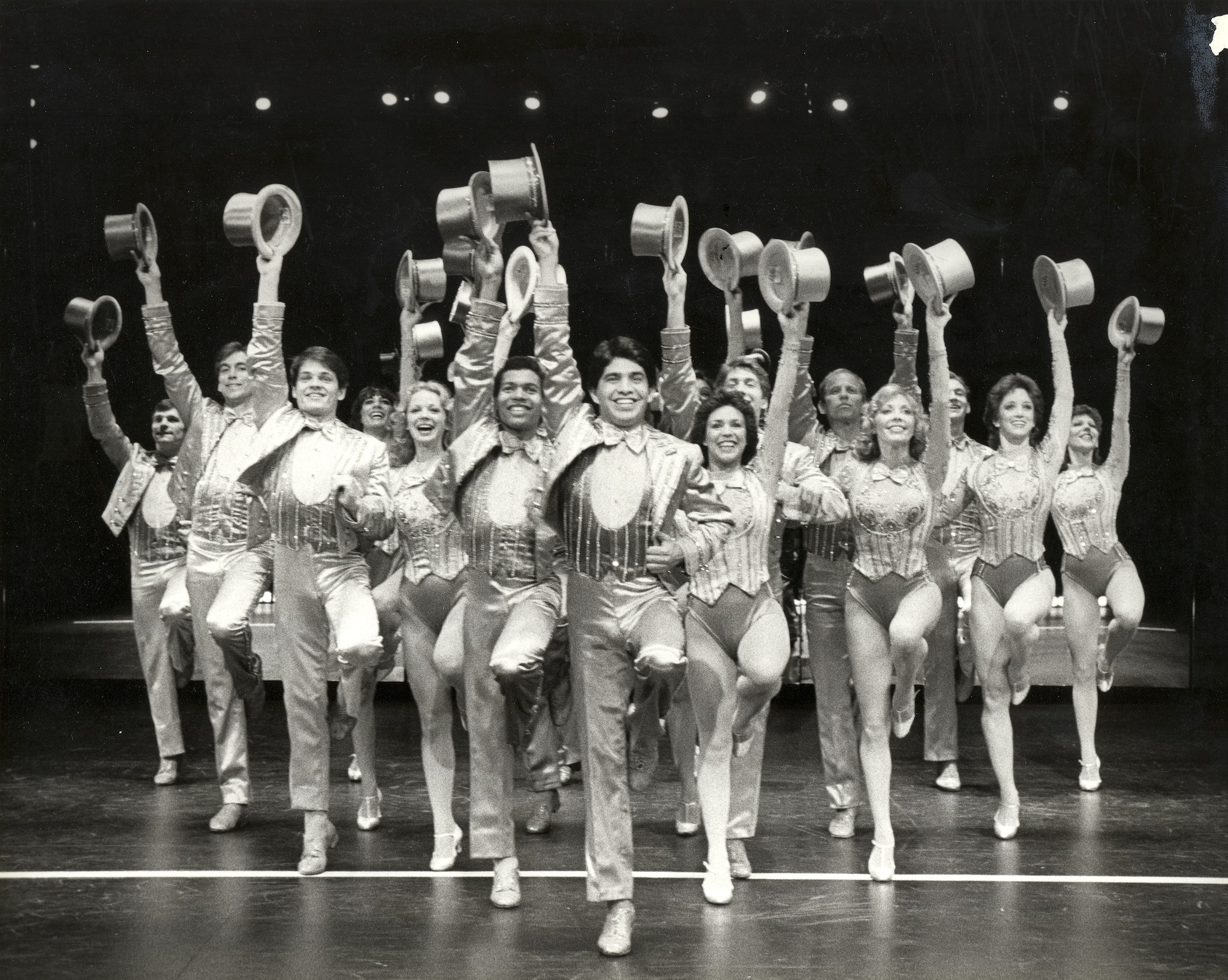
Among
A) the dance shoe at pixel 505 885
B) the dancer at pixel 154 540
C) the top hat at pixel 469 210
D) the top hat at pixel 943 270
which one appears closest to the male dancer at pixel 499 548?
the dance shoe at pixel 505 885

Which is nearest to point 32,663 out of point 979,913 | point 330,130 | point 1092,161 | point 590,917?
point 330,130

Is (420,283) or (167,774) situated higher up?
(420,283)

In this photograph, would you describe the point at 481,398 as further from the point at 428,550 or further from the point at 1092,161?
the point at 1092,161

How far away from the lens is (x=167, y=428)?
5734 mm

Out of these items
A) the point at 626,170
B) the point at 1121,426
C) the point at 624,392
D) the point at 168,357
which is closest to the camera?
the point at 624,392

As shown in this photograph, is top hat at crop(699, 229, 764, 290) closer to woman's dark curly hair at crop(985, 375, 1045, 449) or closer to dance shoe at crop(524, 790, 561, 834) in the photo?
woman's dark curly hair at crop(985, 375, 1045, 449)

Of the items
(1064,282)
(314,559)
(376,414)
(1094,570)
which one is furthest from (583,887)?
(1064,282)

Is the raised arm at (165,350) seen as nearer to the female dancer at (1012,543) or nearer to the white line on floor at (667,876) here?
the white line on floor at (667,876)

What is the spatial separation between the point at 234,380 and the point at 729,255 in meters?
1.95

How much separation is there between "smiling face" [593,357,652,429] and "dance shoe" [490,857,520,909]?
1298 millimetres

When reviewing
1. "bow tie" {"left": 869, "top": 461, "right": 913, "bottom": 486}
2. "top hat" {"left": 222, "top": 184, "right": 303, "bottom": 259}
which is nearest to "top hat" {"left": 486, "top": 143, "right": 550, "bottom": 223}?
"top hat" {"left": 222, "top": 184, "right": 303, "bottom": 259}

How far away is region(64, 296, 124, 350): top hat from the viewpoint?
5492 millimetres

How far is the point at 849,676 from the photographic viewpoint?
482 cm

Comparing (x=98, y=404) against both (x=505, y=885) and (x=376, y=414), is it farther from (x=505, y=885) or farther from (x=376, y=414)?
(x=505, y=885)
